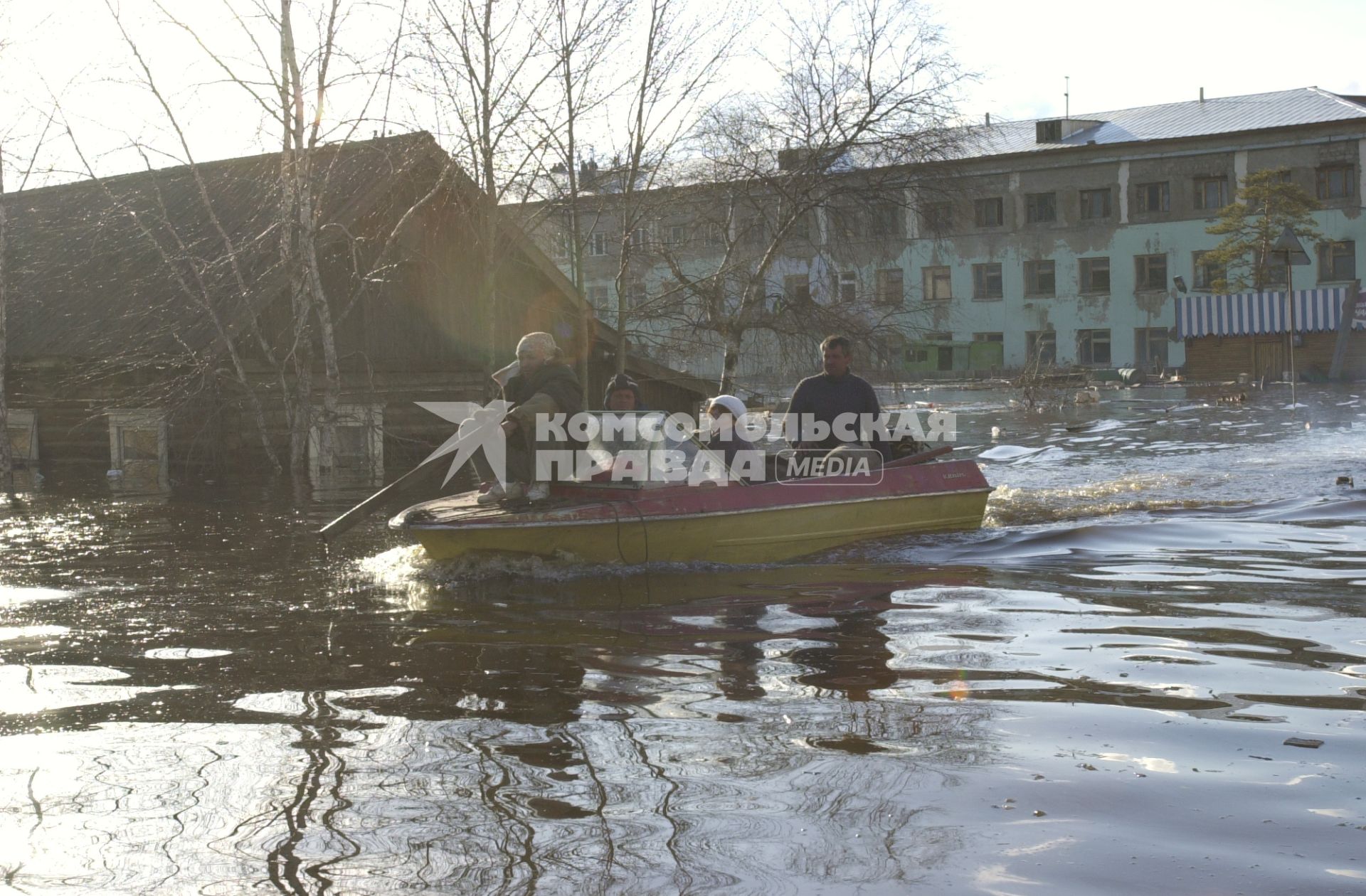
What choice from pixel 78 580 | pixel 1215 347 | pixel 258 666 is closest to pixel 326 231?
pixel 78 580

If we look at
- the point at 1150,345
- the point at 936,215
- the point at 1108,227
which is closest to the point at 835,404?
the point at 936,215

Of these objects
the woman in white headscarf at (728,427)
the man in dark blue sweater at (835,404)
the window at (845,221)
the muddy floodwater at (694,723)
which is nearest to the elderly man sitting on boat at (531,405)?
the muddy floodwater at (694,723)

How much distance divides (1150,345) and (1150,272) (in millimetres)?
2852

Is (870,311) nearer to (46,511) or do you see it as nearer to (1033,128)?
(46,511)

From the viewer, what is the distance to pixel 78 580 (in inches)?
379

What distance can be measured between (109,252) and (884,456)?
15.0 metres

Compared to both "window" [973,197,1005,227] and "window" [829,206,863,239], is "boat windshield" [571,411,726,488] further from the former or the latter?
"window" [973,197,1005,227]

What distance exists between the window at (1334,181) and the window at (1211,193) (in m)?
3.11

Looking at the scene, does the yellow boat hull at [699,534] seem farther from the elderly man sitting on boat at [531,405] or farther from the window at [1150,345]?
the window at [1150,345]

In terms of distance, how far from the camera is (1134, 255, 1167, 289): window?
50691mm

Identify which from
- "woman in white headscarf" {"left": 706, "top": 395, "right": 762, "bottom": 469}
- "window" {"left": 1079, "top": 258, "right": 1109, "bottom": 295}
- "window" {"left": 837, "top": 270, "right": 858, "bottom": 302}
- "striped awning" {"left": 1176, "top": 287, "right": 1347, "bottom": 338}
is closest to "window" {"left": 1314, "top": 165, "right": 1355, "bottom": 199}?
"striped awning" {"left": 1176, "top": 287, "right": 1347, "bottom": 338}

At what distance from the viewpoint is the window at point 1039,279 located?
52531 mm

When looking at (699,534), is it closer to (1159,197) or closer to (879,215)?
(879,215)

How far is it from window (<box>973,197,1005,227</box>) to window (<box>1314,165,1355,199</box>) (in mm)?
11408
